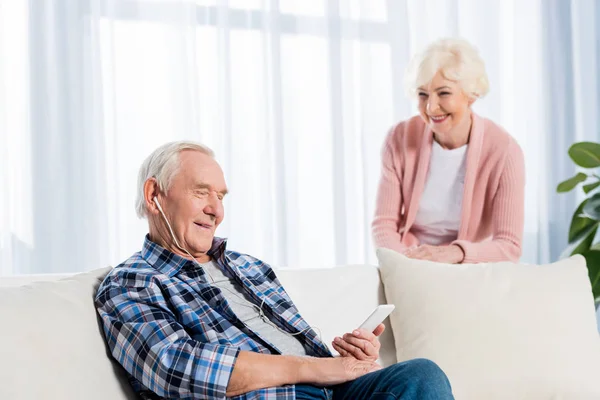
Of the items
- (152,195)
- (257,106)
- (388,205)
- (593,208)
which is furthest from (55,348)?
(593,208)

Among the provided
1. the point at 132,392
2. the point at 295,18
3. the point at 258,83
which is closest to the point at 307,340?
the point at 132,392

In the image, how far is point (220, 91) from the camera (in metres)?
3.16

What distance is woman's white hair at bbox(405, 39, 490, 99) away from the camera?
2.28m

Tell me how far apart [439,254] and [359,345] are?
673mm

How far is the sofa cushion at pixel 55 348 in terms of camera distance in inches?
50.6

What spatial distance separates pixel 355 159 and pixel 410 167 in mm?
1091

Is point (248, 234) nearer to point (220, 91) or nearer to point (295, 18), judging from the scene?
point (220, 91)

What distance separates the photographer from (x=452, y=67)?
2287 millimetres

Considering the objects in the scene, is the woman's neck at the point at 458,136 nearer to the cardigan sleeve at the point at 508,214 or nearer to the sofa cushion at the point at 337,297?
the cardigan sleeve at the point at 508,214

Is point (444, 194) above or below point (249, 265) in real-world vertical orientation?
above

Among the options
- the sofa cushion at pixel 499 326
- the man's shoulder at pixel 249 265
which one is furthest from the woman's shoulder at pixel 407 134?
the man's shoulder at pixel 249 265

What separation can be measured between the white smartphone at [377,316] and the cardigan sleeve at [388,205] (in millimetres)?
736

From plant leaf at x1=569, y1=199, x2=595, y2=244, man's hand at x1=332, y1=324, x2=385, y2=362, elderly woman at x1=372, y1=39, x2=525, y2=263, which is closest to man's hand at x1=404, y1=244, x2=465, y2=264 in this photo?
elderly woman at x1=372, y1=39, x2=525, y2=263

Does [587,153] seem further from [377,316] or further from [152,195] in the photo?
[152,195]
